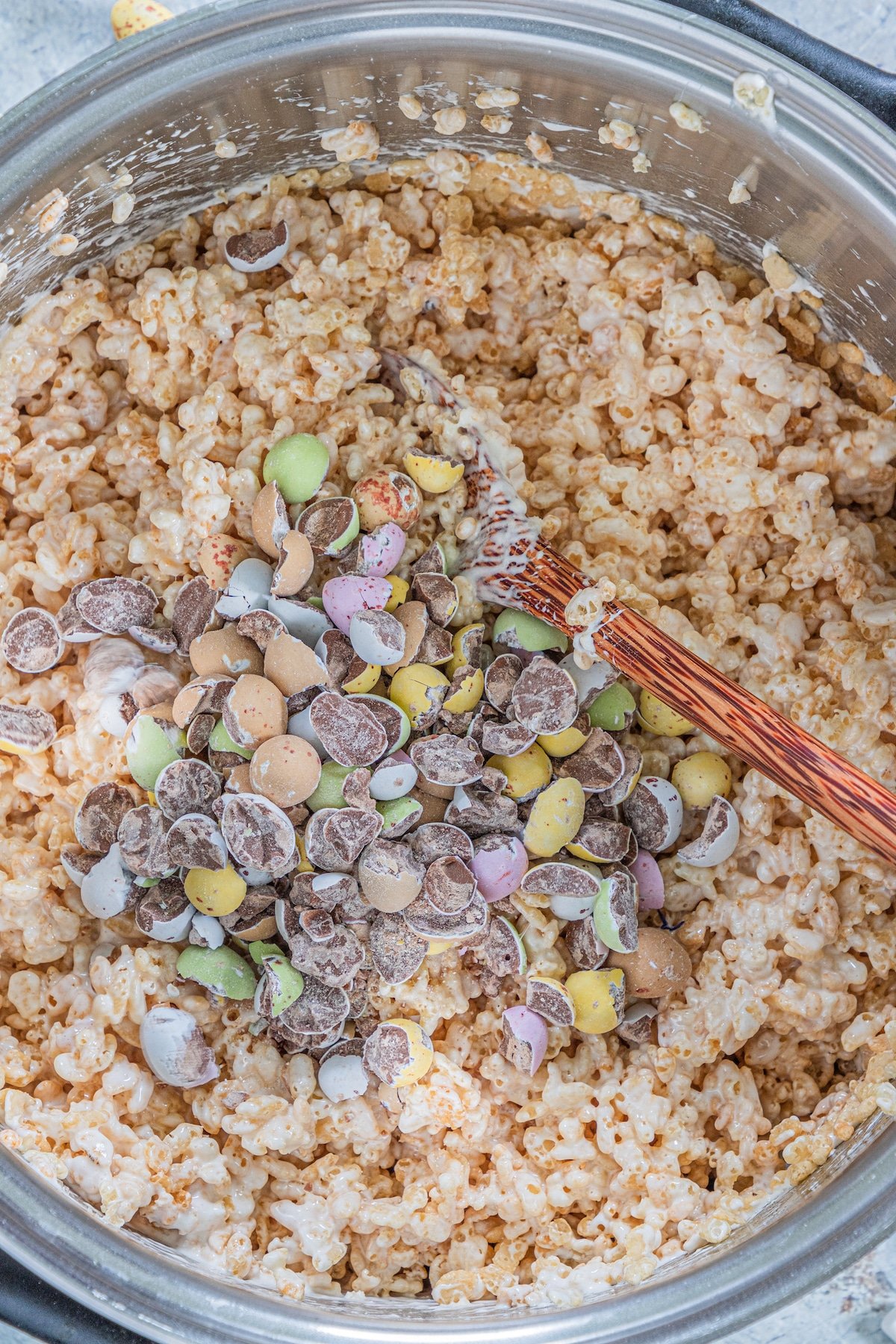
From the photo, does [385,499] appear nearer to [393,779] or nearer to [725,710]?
[393,779]

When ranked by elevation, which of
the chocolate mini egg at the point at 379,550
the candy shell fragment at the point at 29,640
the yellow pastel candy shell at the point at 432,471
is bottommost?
the candy shell fragment at the point at 29,640

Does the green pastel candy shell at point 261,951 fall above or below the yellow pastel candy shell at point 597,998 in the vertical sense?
below

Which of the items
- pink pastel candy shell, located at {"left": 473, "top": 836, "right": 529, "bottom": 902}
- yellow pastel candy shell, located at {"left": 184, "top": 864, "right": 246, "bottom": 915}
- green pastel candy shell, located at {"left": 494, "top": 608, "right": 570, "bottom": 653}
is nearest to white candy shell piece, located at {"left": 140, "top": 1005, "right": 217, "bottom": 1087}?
yellow pastel candy shell, located at {"left": 184, "top": 864, "right": 246, "bottom": 915}

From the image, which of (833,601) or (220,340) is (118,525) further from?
(833,601)

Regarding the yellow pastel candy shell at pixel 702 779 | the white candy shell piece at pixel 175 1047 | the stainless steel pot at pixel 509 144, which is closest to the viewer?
the stainless steel pot at pixel 509 144

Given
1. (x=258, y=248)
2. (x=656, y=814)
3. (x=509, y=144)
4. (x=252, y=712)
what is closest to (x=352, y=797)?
(x=252, y=712)

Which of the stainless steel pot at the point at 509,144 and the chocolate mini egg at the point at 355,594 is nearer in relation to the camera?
the stainless steel pot at the point at 509,144

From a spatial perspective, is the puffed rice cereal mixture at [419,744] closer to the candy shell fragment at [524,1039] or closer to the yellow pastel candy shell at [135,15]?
the candy shell fragment at [524,1039]

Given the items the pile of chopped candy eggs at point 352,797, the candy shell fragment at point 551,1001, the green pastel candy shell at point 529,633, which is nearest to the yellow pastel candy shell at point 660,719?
the pile of chopped candy eggs at point 352,797
